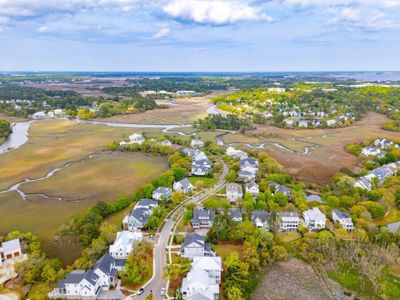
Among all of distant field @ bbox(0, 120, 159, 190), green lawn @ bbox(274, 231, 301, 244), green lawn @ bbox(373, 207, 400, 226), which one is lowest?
green lawn @ bbox(274, 231, 301, 244)

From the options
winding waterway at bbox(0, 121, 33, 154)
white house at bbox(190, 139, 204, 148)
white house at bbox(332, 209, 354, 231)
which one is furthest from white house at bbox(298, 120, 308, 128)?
winding waterway at bbox(0, 121, 33, 154)

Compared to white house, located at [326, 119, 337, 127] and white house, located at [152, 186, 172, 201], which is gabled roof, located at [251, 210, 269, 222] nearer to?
white house, located at [152, 186, 172, 201]

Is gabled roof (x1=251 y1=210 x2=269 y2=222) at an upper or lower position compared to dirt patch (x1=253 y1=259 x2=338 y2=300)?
upper

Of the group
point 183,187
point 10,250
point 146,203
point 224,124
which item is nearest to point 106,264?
point 10,250

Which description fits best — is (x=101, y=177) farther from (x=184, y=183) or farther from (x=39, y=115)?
(x=39, y=115)

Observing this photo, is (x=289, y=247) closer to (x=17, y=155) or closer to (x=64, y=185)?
(x=64, y=185)

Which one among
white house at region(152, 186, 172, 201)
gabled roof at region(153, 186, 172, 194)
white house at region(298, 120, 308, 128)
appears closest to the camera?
white house at region(152, 186, 172, 201)
